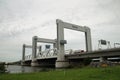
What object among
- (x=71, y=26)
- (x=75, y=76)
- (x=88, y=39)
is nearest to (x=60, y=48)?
(x=71, y=26)

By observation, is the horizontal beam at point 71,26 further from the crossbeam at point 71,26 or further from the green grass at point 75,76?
the green grass at point 75,76

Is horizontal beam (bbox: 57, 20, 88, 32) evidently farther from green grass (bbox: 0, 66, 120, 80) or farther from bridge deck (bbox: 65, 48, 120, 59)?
green grass (bbox: 0, 66, 120, 80)

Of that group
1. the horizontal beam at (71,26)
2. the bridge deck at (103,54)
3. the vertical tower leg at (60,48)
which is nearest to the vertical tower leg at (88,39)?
the horizontal beam at (71,26)

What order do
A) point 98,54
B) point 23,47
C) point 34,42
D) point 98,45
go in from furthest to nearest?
point 23,47, point 34,42, point 98,45, point 98,54

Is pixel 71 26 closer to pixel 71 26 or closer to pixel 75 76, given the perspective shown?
pixel 71 26

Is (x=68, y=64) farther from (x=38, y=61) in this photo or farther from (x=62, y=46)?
(x=38, y=61)

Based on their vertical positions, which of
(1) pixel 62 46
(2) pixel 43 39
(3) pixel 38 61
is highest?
(2) pixel 43 39

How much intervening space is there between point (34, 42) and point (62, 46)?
182 ft

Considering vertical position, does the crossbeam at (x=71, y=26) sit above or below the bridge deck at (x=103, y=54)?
above

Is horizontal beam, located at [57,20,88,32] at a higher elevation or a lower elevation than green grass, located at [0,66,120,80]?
higher

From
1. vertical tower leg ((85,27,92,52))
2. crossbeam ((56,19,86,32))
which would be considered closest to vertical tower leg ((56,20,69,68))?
crossbeam ((56,19,86,32))

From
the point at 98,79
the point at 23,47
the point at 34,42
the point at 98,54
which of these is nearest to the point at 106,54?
the point at 98,54

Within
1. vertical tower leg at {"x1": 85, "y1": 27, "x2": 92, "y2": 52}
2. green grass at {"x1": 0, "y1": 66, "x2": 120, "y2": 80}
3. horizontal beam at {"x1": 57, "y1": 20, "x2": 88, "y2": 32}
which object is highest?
horizontal beam at {"x1": 57, "y1": 20, "x2": 88, "y2": 32}

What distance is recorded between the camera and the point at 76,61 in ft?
317
